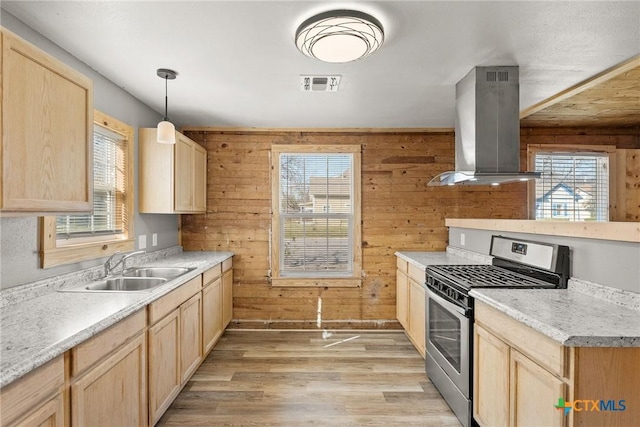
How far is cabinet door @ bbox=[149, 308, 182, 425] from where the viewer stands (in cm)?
206

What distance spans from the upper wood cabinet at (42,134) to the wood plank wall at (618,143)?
14.5ft

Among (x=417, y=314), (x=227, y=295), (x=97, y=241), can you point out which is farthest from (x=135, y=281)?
(x=417, y=314)

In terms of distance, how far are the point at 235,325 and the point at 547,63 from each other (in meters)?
3.95

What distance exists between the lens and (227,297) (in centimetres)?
389

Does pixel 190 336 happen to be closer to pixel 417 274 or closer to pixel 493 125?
pixel 417 274

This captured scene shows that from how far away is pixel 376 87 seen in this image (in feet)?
9.32

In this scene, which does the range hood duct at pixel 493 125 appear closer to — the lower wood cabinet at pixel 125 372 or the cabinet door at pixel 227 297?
the lower wood cabinet at pixel 125 372

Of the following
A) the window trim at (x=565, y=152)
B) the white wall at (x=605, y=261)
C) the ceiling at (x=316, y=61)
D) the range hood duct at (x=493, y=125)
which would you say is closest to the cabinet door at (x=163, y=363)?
the ceiling at (x=316, y=61)

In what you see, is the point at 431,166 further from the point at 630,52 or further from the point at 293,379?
the point at 293,379

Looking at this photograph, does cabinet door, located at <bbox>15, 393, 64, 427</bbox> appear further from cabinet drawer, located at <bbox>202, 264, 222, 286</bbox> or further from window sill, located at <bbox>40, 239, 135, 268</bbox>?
cabinet drawer, located at <bbox>202, 264, 222, 286</bbox>

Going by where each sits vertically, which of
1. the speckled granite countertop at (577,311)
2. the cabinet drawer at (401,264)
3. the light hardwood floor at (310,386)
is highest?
the speckled granite countertop at (577,311)

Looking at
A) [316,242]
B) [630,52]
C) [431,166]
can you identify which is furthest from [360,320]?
[630,52]

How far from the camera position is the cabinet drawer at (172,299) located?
2.06m

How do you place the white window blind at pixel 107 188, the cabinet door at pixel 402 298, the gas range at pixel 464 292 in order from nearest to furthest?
the gas range at pixel 464 292 → the white window blind at pixel 107 188 → the cabinet door at pixel 402 298
